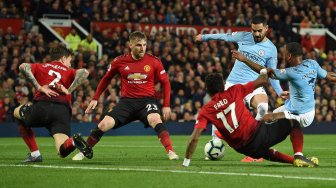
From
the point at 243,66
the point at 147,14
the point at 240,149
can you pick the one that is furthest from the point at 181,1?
the point at 240,149

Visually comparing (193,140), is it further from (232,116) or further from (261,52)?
(261,52)

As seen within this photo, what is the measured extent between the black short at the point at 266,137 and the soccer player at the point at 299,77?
3.30 ft

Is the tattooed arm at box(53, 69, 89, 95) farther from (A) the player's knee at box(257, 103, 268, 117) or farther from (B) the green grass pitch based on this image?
(A) the player's knee at box(257, 103, 268, 117)

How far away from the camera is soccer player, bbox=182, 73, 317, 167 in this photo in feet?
37.1

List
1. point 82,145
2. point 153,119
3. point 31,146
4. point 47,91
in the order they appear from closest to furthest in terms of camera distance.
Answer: point 82,145, point 47,91, point 31,146, point 153,119

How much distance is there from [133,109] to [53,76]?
1.55 metres

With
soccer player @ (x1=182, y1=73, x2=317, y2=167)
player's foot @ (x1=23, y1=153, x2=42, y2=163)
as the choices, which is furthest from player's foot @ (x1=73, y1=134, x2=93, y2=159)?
soccer player @ (x1=182, y1=73, x2=317, y2=167)

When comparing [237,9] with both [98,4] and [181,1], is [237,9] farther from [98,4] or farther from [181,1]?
[98,4]

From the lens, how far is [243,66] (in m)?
14.9

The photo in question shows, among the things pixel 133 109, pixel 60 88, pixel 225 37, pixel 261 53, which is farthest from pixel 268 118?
pixel 60 88

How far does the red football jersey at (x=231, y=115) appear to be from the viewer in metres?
11.4

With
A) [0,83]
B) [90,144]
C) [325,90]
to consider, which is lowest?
[325,90]

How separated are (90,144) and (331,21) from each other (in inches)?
941

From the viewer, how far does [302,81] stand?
13016mm
